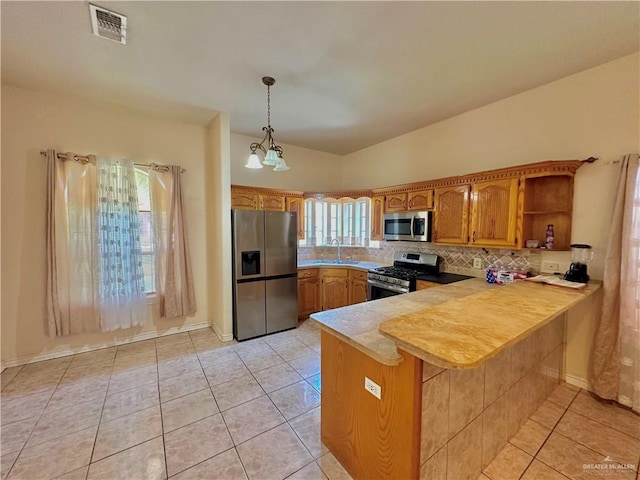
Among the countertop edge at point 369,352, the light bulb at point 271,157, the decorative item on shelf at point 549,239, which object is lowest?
the countertop edge at point 369,352

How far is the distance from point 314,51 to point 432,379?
243 cm

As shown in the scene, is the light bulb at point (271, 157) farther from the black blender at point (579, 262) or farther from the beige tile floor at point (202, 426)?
the black blender at point (579, 262)

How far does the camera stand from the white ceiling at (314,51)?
1.73 meters

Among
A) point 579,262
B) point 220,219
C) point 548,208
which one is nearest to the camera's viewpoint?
point 579,262

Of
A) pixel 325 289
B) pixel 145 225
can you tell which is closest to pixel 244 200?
pixel 145 225

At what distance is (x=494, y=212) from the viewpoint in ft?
9.10

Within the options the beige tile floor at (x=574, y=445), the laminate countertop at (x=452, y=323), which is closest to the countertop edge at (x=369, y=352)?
the laminate countertop at (x=452, y=323)

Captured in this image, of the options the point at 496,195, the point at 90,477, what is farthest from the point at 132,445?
the point at 496,195

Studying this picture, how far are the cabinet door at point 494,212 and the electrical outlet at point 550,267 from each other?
1.37ft

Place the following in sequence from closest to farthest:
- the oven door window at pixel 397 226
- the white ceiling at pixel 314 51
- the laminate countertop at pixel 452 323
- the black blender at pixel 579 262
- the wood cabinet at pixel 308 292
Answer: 1. the laminate countertop at pixel 452 323
2. the white ceiling at pixel 314 51
3. the black blender at pixel 579 262
4. the oven door window at pixel 397 226
5. the wood cabinet at pixel 308 292

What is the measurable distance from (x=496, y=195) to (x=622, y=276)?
3.81ft

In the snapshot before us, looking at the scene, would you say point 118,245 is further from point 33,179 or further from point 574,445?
point 574,445

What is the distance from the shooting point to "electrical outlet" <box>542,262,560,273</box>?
259 centimetres

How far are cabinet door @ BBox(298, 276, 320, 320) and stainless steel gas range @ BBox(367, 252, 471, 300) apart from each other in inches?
37.5
